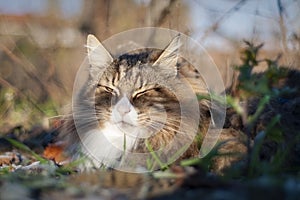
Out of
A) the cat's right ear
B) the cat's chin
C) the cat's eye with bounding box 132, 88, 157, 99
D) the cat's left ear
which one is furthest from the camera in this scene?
the cat's right ear

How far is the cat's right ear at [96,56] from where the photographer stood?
3.53 meters

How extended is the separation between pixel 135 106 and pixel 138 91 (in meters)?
0.19

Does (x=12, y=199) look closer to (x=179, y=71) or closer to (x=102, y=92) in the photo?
(x=102, y=92)

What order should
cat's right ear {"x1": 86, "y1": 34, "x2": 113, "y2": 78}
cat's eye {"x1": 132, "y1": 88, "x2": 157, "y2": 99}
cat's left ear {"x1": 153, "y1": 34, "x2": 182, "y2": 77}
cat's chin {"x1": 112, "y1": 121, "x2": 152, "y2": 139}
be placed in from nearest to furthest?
cat's chin {"x1": 112, "y1": 121, "x2": 152, "y2": 139} → cat's eye {"x1": 132, "y1": 88, "x2": 157, "y2": 99} → cat's left ear {"x1": 153, "y1": 34, "x2": 182, "y2": 77} → cat's right ear {"x1": 86, "y1": 34, "x2": 113, "y2": 78}

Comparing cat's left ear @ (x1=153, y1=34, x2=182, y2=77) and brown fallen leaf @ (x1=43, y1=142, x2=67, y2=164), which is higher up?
cat's left ear @ (x1=153, y1=34, x2=182, y2=77)

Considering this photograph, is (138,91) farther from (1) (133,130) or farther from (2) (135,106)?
(1) (133,130)

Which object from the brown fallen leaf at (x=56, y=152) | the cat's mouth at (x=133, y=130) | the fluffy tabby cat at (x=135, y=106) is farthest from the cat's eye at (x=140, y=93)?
the brown fallen leaf at (x=56, y=152)

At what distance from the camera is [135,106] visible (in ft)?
10.1

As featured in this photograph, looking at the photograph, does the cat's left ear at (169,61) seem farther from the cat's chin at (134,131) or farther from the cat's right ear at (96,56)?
the cat's chin at (134,131)

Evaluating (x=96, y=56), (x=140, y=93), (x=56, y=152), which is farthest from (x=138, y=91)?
(x=56, y=152)

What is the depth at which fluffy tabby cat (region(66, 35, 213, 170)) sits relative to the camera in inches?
117

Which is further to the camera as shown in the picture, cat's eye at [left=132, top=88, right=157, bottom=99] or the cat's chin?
cat's eye at [left=132, top=88, right=157, bottom=99]

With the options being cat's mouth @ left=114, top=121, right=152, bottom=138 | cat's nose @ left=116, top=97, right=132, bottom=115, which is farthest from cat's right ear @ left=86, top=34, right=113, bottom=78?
cat's mouth @ left=114, top=121, right=152, bottom=138

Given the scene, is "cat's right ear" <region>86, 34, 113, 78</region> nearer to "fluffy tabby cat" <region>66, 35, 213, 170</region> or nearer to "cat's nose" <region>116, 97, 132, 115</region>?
"fluffy tabby cat" <region>66, 35, 213, 170</region>
